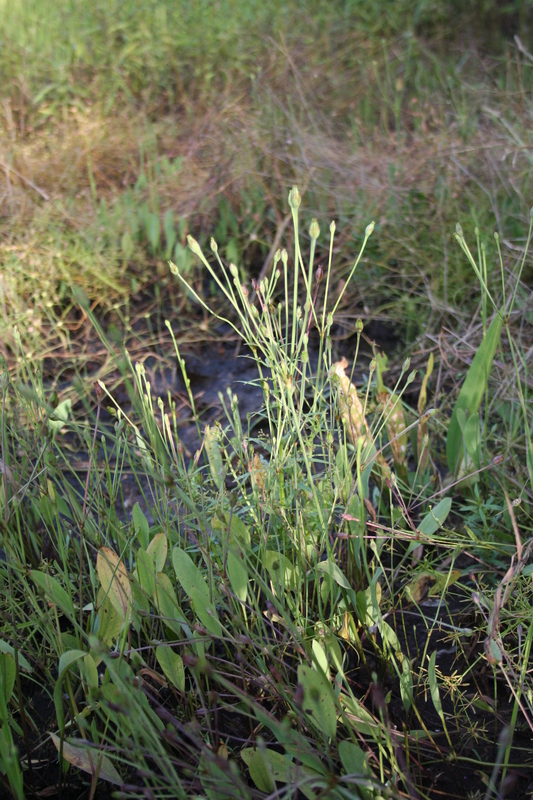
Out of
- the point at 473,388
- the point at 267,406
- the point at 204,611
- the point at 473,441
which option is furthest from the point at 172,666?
the point at 473,388

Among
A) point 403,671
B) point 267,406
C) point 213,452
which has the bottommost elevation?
point 403,671

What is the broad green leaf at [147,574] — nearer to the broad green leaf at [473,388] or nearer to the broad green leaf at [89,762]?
the broad green leaf at [89,762]

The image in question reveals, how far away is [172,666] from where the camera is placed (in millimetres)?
999

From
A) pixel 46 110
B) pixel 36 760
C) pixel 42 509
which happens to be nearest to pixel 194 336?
pixel 42 509

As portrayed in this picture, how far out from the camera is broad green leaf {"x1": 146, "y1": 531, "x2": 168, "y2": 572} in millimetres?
1089

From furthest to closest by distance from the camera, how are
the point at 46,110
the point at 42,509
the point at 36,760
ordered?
the point at 46,110, the point at 42,509, the point at 36,760

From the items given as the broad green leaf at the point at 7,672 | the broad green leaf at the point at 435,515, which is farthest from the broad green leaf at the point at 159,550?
the broad green leaf at the point at 435,515

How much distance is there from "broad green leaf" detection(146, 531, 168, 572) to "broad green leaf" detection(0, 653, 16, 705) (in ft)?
0.84

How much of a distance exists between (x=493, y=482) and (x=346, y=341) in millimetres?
829

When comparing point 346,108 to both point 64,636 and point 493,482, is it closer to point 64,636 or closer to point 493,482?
point 493,482

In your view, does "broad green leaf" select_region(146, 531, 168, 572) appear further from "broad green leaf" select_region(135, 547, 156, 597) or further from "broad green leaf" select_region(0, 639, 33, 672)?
"broad green leaf" select_region(0, 639, 33, 672)

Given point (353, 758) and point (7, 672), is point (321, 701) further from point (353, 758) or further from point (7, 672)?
point (7, 672)

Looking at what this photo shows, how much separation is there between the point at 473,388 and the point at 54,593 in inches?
37.2

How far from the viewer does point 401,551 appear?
1367 millimetres
